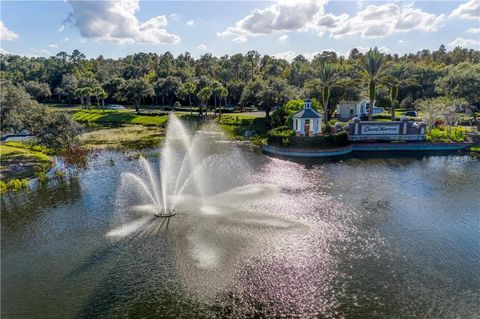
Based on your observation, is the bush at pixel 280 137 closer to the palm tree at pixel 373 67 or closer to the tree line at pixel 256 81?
the tree line at pixel 256 81

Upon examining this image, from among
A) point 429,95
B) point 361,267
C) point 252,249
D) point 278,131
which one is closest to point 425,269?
point 361,267

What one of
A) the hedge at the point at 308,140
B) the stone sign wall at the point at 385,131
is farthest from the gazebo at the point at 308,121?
the stone sign wall at the point at 385,131

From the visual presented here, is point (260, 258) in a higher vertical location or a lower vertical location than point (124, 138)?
lower

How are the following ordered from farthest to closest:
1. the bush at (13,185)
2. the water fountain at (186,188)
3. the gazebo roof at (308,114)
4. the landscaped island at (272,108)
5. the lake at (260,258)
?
1. the gazebo roof at (308,114)
2. the landscaped island at (272,108)
3. the bush at (13,185)
4. the water fountain at (186,188)
5. the lake at (260,258)

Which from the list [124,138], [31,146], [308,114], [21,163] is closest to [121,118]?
[124,138]

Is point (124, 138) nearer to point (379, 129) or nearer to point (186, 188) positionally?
point (186, 188)

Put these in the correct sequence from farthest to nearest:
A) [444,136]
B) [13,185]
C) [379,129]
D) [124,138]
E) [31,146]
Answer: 1. [124,138]
2. [444,136]
3. [379,129]
4. [31,146]
5. [13,185]
